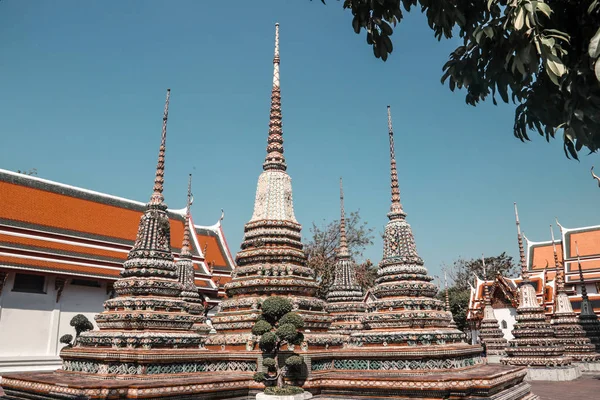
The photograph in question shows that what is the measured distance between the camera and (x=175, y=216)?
32750mm

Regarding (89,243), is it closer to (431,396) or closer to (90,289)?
(90,289)

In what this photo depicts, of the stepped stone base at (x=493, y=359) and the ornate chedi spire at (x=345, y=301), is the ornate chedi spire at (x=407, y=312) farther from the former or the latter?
the stepped stone base at (x=493, y=359)

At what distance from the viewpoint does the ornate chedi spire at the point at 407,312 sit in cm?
1109

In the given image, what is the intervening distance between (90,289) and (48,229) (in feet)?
11.4

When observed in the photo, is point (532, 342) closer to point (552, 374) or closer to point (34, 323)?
point (552, 374)

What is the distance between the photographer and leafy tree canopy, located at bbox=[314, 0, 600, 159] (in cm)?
362

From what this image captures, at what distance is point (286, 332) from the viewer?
30.3ft

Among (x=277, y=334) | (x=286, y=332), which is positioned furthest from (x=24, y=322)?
(x=286, y=332)

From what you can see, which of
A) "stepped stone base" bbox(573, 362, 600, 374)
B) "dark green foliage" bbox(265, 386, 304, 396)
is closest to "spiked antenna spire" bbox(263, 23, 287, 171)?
"dark green foliage" bbox(265, 386, 304, 396)

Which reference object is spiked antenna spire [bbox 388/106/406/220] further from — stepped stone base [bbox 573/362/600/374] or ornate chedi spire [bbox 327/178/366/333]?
stepped stone base [bbox 573/362/600/374]

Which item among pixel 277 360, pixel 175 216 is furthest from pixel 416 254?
pixel 175 216

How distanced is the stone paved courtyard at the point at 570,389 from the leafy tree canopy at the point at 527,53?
41.2 feet

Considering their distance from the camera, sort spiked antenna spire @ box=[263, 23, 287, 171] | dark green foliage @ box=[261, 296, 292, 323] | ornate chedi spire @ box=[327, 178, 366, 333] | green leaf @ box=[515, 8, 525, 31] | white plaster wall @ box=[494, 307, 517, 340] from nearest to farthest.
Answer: green leaf @ box=[515, 8, 525, 31]
dark green foliage @ box=[261, 296, 292, 323]
spiked antenna spire @ box=[263, 23, 287, 171]
ornate chedi spire @ box=[327, 178, 366, 333]
white plaster wall @ box=[494, 307, 517, 340]

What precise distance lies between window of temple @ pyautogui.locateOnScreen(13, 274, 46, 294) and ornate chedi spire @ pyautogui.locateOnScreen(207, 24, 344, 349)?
13899mm
